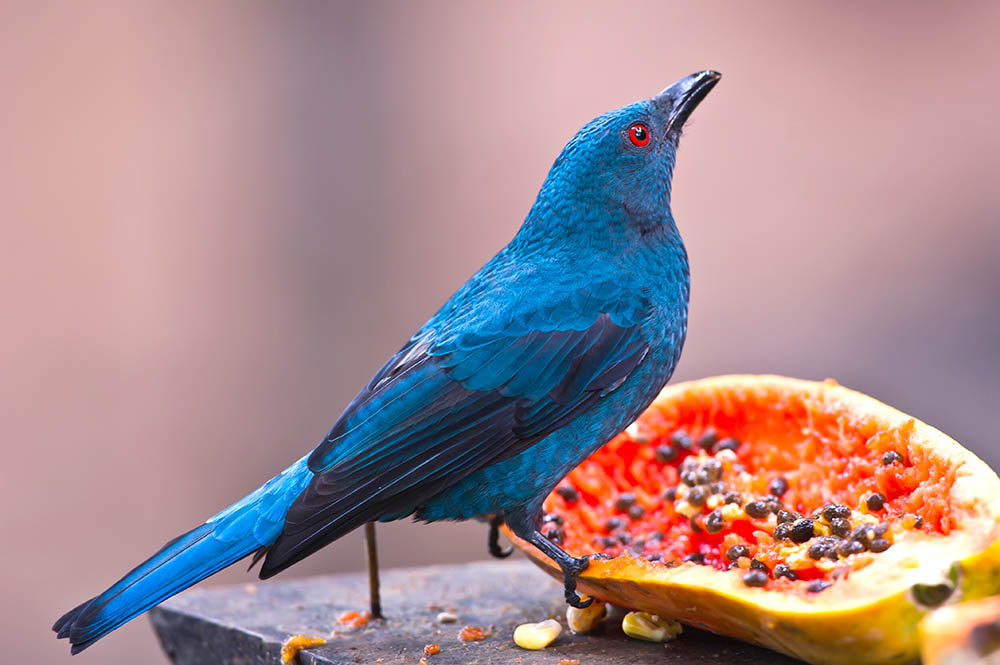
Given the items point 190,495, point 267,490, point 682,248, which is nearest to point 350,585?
point 267,490

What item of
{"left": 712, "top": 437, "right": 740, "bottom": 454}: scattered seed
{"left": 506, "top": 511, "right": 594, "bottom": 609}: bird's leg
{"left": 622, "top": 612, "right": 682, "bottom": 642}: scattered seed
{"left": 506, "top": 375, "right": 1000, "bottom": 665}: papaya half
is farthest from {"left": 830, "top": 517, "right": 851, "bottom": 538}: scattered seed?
{"left": 712, "top": 437, "right": 740, "bottom": 454}: scattered seed

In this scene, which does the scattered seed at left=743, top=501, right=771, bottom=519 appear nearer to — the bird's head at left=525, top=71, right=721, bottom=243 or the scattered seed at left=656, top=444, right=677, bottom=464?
the scattered seed at left=656, top=444, right=677, bottom=464

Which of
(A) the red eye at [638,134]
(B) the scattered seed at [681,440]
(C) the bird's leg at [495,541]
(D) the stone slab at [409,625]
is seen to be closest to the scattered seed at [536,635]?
(D) the stone slab at [409,625]

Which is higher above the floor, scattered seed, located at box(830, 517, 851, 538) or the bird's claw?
scattered seed, located at box(830, 517, 851, 538)

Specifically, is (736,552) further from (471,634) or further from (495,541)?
(495,541)

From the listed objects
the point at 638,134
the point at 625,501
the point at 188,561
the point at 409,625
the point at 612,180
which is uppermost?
the point at 638,134

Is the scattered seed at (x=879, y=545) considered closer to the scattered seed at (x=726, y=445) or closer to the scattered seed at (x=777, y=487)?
the scattered seed at (x=777, y=487)

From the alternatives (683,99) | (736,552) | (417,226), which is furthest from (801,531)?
(417,226)
